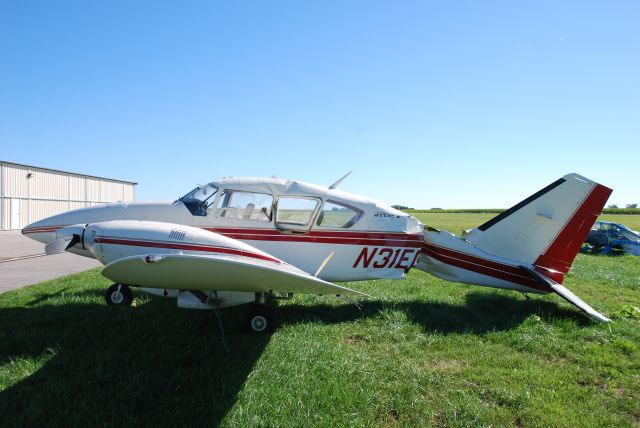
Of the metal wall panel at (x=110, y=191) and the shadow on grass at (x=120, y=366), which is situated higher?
the metal wall panel at (x=110, y=191)

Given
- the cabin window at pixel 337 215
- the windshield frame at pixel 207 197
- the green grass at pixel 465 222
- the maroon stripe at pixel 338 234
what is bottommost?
the green grass at pixel 465 222

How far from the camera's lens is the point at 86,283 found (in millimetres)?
8297

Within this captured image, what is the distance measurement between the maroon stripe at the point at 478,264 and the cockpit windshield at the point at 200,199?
4091 mm

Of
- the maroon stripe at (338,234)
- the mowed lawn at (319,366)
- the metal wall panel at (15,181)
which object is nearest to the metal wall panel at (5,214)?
the metal wall panel at (15,181)

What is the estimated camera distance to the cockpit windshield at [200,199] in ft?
19.3

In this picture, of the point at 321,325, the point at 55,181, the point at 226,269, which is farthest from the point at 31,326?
the point at 55,181

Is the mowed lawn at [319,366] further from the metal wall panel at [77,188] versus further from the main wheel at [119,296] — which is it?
the metal wall panel at [77,188]

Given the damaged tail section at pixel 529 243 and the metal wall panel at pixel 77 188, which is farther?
the metal wall panel at pixel 77 188

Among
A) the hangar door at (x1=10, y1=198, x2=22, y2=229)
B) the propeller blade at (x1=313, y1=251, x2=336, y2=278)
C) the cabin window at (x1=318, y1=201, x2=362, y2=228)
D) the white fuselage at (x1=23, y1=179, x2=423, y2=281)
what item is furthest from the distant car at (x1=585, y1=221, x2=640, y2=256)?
the hangar door at (x1=10, y1=198, x2=22, y2=229)

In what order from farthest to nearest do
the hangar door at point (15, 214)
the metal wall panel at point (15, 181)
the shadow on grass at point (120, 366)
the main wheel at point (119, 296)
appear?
the hangar door at point (15, 214)
the metal wall panel at point (15, 181)
the main wheel at point (119, 296)
the shadow on grass at point (120, 366)

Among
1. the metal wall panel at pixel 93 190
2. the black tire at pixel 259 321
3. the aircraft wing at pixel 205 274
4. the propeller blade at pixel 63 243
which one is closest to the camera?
the aircraft wing at pixel 205 274

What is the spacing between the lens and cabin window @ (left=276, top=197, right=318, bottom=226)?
5.96 metres

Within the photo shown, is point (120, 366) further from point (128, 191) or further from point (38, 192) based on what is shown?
point (128, 191)

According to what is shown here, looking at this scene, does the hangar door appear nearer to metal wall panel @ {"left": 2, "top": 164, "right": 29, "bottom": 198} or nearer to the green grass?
metal wall panel @ {"left": 2, "top": 164, "right": 29, "bottom": 198}
